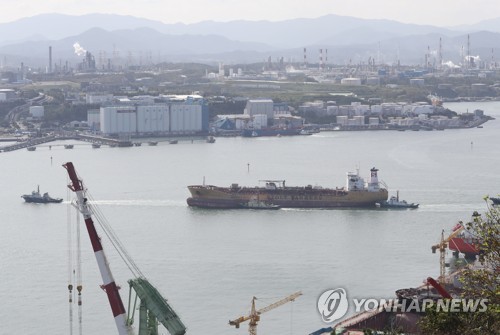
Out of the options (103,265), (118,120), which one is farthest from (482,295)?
(118,120)

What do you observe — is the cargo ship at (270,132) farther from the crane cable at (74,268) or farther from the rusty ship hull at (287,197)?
the crane cable at (74,268)

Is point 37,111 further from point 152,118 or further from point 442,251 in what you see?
point 442,251

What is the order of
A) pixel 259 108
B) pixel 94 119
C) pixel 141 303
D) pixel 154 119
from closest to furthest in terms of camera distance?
1. pixel 141 303
2. pixel 154 119
3. pixel 94 119
4. pixel 259 108

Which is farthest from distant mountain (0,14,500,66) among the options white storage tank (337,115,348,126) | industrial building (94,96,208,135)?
industrial building (94,96,208,135)

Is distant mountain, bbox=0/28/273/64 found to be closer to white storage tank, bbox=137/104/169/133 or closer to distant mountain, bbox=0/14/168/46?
distant mountain, bbox=0/14/168/46

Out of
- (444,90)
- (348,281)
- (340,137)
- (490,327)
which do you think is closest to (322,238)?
(348,281)

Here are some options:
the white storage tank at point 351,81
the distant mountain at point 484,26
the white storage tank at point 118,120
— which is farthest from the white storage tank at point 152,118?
the distant mountain at point 484,26
